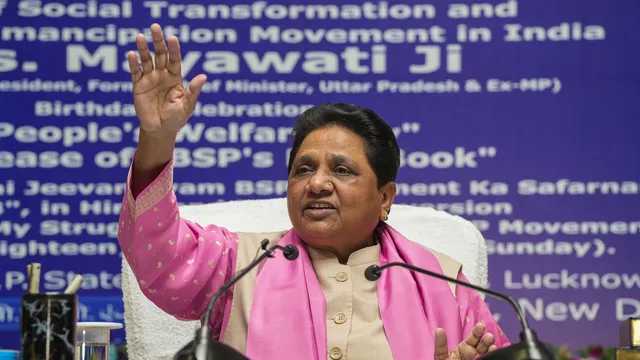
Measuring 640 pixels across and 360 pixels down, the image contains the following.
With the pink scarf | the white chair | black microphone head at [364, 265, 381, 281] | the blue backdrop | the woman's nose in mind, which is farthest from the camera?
the blue backdrop

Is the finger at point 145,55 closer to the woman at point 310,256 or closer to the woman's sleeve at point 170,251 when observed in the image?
the woman at point 310,256

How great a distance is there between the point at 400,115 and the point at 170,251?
5.55ft

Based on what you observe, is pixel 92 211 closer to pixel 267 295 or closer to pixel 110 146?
pixel 110 146

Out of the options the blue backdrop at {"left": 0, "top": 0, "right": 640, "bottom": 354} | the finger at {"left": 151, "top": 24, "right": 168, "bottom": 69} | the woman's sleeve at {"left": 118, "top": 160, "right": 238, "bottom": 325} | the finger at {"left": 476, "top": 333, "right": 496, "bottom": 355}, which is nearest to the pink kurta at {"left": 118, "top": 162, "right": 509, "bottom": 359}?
the woman's sleeve at {"left": 118, "top": 160, "right": 238, "bottom": 325}

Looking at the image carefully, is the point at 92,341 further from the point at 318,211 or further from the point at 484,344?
the point at 484,344

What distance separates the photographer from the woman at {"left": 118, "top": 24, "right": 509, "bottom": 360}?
1910mm

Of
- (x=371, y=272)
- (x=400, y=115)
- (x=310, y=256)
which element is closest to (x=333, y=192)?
(x=310, y=256)

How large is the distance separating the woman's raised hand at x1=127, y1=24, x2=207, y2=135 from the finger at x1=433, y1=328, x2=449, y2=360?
25.7 inches

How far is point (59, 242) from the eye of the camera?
349cm

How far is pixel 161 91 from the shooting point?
190cm

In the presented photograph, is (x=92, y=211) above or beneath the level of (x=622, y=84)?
beneath

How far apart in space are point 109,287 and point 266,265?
4.72ft

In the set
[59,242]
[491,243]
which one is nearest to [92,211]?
[59,242]

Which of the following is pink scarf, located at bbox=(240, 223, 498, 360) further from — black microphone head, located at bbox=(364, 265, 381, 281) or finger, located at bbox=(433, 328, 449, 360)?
black microphone head, located at bbox=(364, 265, 381, 281)
